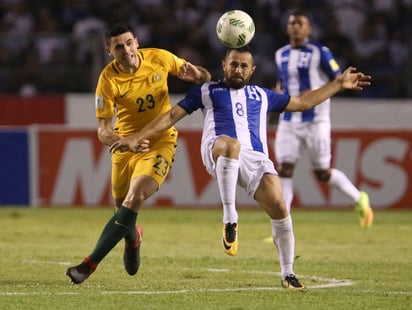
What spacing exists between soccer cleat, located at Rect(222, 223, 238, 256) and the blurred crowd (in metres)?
10.7

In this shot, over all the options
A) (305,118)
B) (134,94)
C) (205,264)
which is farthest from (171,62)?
(305,118)

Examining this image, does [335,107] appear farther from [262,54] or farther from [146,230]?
[146,230]

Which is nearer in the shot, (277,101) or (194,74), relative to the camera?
(277,101)

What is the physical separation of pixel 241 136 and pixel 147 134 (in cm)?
78

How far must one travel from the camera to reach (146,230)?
48.8 ft

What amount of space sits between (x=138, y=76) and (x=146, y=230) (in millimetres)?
5228

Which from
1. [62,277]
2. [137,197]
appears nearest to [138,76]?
[137,197]

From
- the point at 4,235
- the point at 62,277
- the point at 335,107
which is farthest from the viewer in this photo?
the point at 335,107

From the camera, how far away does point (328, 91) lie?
9.26m

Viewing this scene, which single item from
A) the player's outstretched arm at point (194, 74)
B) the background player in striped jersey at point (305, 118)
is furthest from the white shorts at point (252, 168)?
the background player in striped jersey at point (305, 118)

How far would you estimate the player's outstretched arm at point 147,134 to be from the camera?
9031 mm

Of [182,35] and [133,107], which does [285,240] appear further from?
[182,35]

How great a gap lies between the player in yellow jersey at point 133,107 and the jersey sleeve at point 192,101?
2.28 ft

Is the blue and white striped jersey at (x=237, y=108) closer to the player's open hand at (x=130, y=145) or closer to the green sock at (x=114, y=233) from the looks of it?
the player's open hand at (x=130, y=145)
